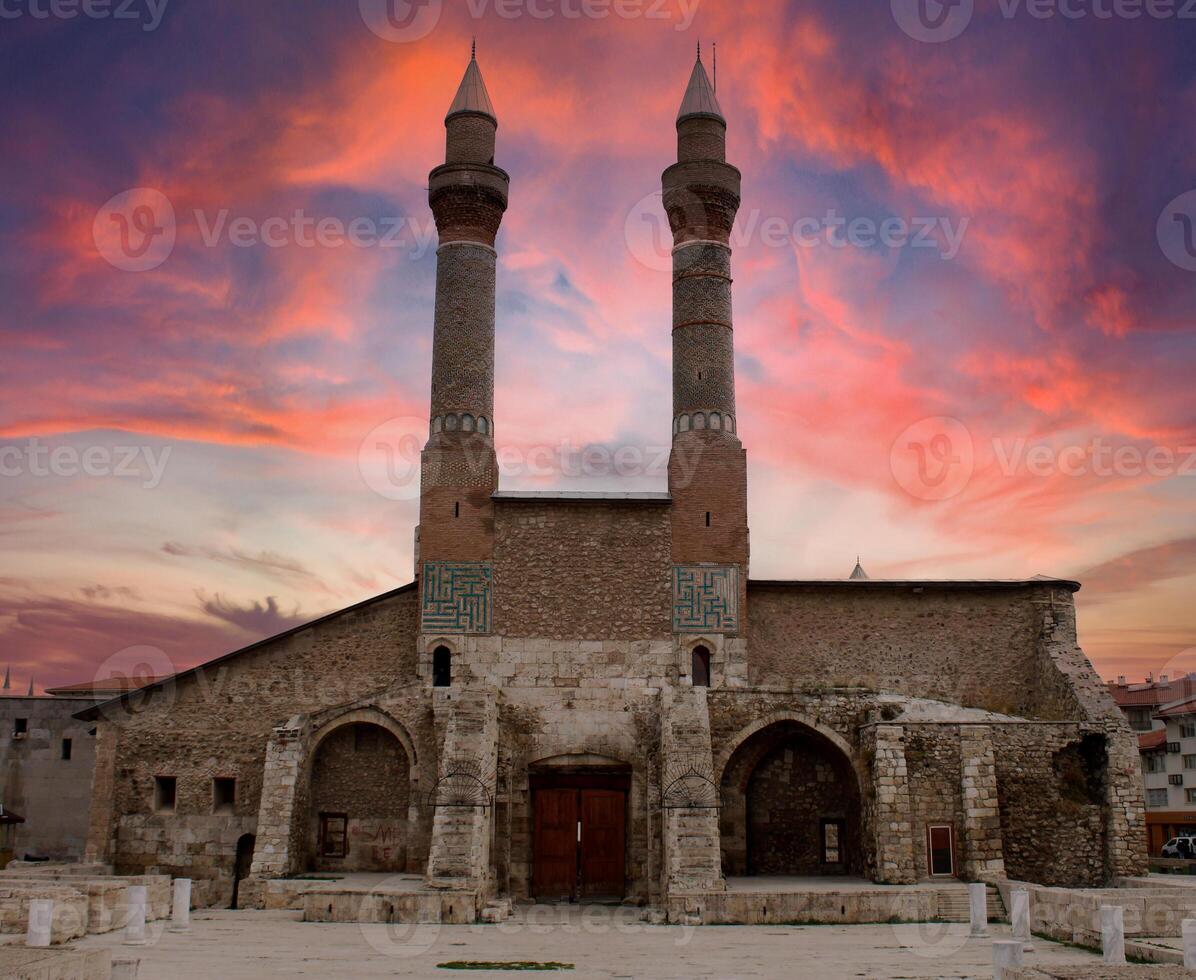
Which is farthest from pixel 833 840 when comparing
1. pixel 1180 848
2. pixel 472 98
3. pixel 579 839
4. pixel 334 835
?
pixel 472 98

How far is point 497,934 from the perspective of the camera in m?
17.7

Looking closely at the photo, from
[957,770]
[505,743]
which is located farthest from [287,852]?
[957,770]

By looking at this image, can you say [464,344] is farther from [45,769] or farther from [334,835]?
[45,769]

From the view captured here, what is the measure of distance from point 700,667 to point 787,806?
11.6ft

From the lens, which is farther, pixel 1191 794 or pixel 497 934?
pixel 1191 794

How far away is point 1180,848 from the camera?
34.3m

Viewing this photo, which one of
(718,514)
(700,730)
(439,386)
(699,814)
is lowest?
(699,814)

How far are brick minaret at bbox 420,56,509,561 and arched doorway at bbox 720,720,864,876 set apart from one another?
7.15m

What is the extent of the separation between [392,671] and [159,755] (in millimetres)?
5065

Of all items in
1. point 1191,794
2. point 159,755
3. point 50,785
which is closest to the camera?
point 159,755

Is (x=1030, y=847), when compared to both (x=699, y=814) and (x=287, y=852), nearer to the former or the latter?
(x=699, y=814)

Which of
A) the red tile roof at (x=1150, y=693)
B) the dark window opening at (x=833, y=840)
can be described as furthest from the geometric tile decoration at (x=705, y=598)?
the red tile roof at (x=1150, y=693)

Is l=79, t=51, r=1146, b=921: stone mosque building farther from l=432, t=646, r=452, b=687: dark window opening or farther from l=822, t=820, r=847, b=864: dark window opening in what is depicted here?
l=432, t=646, r=452, b=687: dark window opening

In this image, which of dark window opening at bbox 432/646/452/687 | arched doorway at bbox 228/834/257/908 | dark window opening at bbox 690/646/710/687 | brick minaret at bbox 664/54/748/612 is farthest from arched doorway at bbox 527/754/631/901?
arched doorway at bbox 228/834/257/908
